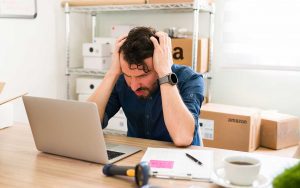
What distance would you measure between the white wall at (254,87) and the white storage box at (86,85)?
98 cm

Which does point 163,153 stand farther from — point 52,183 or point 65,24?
point 65,24

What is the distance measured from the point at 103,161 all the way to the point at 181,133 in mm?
344

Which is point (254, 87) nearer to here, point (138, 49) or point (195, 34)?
point (195, 34)

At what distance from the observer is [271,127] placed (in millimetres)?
2607

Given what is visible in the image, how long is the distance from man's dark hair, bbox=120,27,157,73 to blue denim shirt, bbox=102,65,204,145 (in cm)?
20

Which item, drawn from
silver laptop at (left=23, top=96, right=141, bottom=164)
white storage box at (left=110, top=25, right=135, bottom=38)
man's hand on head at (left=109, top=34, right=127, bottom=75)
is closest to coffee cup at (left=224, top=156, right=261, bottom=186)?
silver laptop at (left=23, top=96, right=141, bottom=164)

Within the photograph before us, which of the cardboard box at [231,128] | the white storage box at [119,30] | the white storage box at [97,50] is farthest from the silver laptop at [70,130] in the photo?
the white storage box at [119,30]

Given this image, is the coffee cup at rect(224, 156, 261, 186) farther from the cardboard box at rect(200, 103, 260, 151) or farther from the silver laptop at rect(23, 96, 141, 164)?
the cardboard box at rect(200, 103, 260, 151)

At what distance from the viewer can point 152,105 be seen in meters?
1.67

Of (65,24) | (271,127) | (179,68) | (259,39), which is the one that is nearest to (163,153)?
(179,68)

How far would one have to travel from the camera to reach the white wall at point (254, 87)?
2.84 meters

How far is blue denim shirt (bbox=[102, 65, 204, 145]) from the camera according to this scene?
1608 mm

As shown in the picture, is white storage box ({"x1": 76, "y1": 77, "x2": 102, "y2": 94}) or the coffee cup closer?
the coffee cup

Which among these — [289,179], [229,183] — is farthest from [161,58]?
[289,179]
